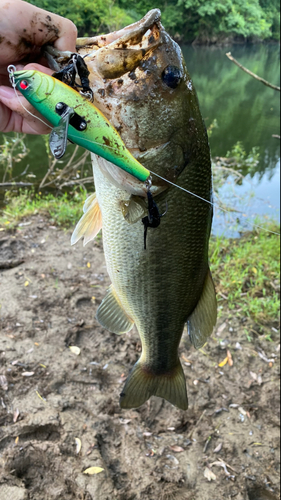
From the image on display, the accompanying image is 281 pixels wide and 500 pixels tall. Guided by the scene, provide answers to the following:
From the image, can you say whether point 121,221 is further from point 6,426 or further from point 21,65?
point 6,426

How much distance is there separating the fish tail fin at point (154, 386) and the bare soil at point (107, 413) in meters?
0.56

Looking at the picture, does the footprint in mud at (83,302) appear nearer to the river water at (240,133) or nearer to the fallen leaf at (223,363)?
the fallen leaf at (223,363)

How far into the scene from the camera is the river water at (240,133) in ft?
24.8

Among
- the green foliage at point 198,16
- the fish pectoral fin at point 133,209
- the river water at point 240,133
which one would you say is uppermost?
the green foliage at point 198,16

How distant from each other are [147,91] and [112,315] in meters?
1.21

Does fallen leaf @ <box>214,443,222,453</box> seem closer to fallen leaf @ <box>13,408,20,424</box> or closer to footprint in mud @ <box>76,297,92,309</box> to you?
fallen leaf @ <box>13,408,20,424</box>

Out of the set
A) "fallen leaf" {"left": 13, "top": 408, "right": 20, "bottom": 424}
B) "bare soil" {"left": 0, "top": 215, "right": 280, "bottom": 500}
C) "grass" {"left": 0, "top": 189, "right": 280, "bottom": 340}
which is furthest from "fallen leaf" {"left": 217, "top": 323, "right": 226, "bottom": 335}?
"fallen leaf" {"left": 13, "top": 408, "right": 20, "bottom": 424}

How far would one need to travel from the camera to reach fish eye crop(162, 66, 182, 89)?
1.28 m

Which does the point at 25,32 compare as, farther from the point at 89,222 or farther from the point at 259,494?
the point at 259,494

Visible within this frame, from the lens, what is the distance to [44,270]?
12.2 feet

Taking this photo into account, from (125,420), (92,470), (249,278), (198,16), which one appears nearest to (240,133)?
(249,278)

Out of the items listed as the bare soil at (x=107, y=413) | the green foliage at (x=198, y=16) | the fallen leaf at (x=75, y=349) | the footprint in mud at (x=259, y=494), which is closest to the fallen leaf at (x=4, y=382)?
the bare soil at (x=107, y=413)

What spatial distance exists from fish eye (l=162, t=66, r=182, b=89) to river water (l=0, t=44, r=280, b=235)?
2648 mm

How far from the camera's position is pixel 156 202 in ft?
4.66
